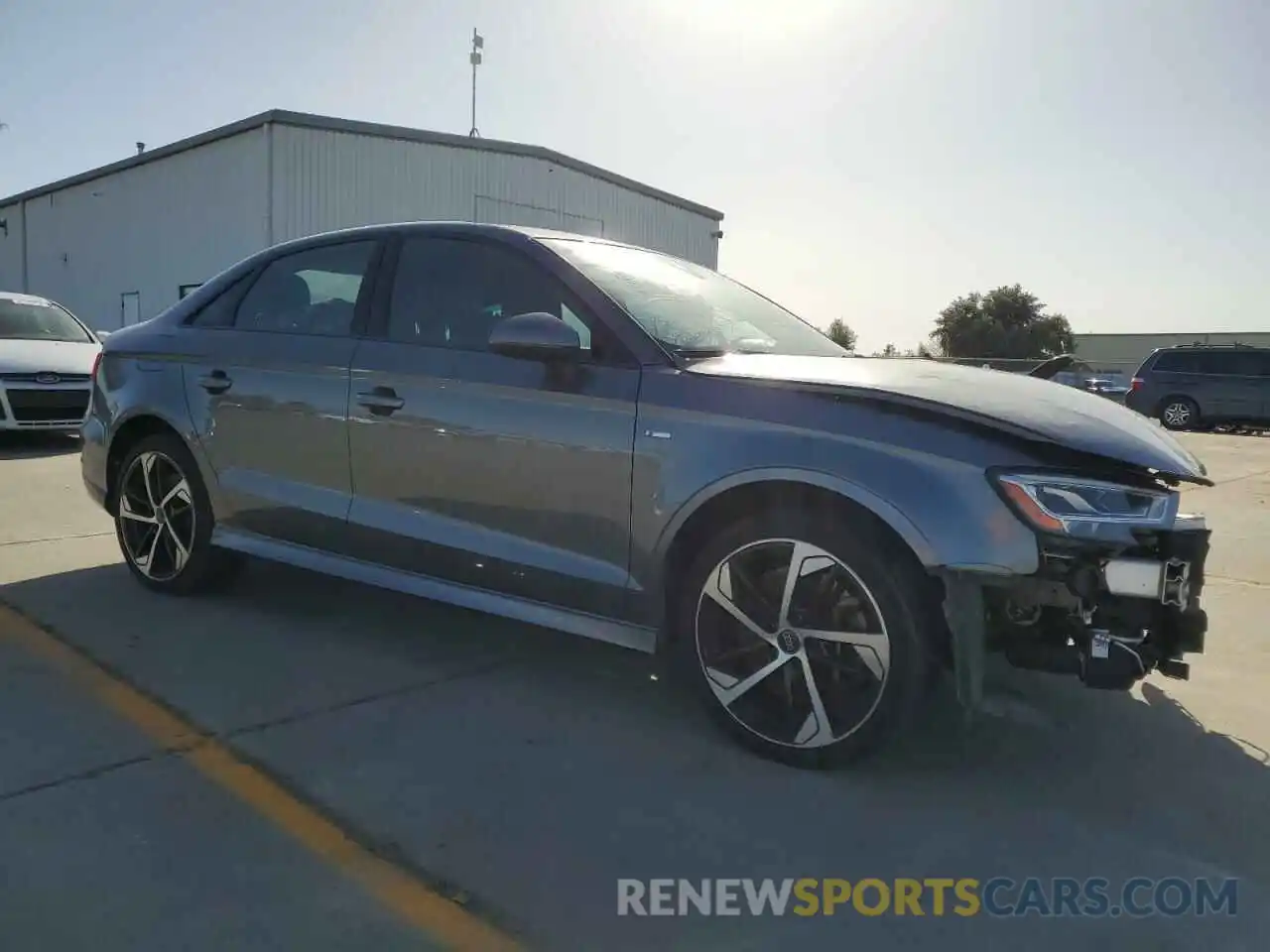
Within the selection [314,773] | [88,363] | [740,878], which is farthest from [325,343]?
[88,363]

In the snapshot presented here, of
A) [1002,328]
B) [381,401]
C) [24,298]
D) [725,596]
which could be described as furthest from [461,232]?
[1002,328]

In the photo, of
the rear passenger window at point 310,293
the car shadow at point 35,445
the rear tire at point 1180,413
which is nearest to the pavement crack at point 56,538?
the rear passenger window at point 310,293

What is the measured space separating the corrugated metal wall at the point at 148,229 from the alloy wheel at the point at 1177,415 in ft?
58.8

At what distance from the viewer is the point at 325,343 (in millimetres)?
4070

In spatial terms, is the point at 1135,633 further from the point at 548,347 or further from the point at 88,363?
the point at 88,363

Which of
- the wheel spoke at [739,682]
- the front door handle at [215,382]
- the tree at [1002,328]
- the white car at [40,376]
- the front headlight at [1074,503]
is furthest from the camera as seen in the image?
the tree at [1002,328]

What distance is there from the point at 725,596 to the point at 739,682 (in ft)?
0.86

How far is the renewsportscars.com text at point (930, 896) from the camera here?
2.29 m

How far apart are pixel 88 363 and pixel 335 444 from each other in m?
7.65

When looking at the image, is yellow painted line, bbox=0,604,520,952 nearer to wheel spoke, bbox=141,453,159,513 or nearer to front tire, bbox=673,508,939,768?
wheel spoke, bbox=141,453,159,513

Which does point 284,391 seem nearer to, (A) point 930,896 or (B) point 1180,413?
(A) point 930,896

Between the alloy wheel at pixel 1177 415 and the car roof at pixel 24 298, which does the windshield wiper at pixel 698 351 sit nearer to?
the car roof at pixel 24 298

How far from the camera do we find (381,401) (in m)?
3.79

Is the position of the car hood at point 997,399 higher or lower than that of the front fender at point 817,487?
→ higher
